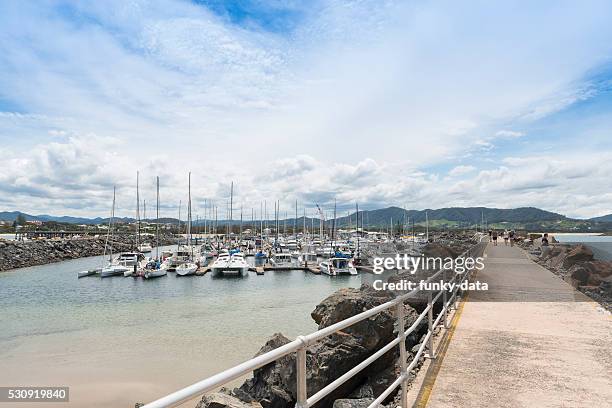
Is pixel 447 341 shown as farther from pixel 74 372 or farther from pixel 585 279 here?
pixel 74 372

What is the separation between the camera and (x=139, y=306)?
30.6 meters

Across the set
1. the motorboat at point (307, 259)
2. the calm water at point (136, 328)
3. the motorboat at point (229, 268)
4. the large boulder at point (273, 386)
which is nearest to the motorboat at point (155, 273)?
the calm water at point (136, 328)

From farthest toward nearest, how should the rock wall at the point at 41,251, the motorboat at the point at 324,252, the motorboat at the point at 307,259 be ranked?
the motorboat at the point at 324,252
the rock wall at the point at 41,251
the motorboat at the point at 307,259

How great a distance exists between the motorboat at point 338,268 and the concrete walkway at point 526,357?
37.1m

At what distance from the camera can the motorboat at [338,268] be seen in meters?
47.9

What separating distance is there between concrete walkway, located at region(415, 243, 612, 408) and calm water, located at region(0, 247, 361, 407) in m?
10.1

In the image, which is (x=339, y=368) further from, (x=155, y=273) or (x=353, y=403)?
(x=155, y=273)

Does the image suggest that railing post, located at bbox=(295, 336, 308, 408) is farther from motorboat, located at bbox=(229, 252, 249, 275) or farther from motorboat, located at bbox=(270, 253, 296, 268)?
motorboat, located at bbox=(270, 253, 296, 268)

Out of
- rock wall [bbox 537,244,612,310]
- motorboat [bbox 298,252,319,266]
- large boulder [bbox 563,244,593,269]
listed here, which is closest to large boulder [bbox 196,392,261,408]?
rock wall [bbox 537,244,612,310]

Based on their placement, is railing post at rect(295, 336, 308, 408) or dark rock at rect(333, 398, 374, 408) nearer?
railing post at rect(295, 336, 308, 408)

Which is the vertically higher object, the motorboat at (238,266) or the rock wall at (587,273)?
the rock wall at (587,273)

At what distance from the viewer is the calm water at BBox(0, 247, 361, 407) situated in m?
15.0

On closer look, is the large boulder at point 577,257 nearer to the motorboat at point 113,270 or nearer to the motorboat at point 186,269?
the motorboat at point 186,269

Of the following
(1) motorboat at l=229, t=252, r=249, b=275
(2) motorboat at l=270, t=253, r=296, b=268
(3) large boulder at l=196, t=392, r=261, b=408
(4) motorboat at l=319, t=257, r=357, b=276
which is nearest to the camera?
(3) large boulder at l=196, t=392, r=261, b=408
